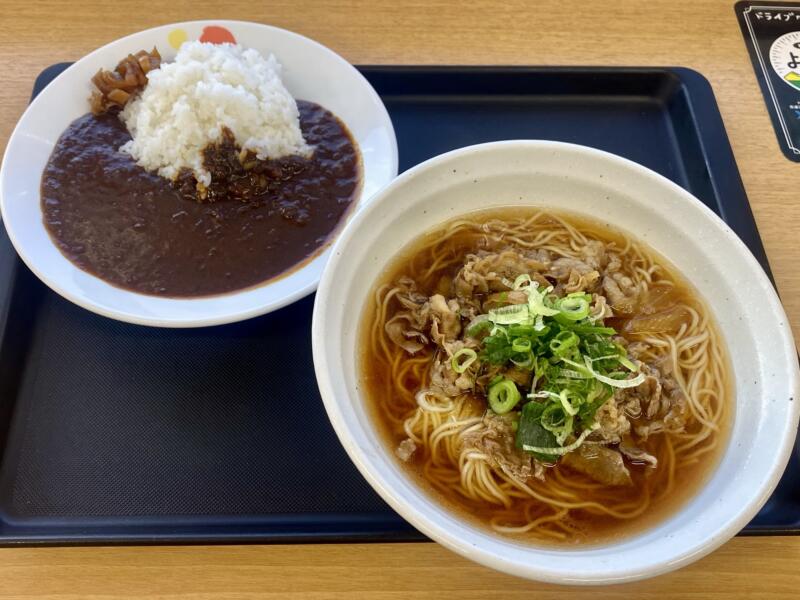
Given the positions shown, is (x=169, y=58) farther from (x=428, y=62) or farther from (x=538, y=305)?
(x=538, y=305)

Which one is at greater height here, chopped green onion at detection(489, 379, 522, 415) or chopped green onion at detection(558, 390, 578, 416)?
chopped green onion at detection(558, 390, 578, 416)

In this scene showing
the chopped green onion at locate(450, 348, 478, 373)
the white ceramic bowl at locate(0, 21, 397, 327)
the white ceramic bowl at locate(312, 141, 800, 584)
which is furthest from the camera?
the white ceramic bowl at locate(0, 21, 397, 327)

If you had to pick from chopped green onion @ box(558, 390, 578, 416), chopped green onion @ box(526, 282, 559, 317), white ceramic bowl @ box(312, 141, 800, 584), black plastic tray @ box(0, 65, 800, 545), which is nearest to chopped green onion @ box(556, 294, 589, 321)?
chopped green onion @ box(526, 282, 559, 317)

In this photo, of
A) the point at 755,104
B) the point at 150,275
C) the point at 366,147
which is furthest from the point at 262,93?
the point at 755,104

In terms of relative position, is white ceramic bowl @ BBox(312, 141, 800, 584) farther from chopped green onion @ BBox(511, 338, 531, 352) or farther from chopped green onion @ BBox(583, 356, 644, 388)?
chopped green onion @ BBox(511, 338, 531, 352)

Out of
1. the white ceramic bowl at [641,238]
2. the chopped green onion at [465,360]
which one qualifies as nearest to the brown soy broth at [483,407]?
the white ceramic bowl at [641,238]

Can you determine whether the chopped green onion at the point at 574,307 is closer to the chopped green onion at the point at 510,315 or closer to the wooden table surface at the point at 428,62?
the chopped green onion at the point at 510,315
